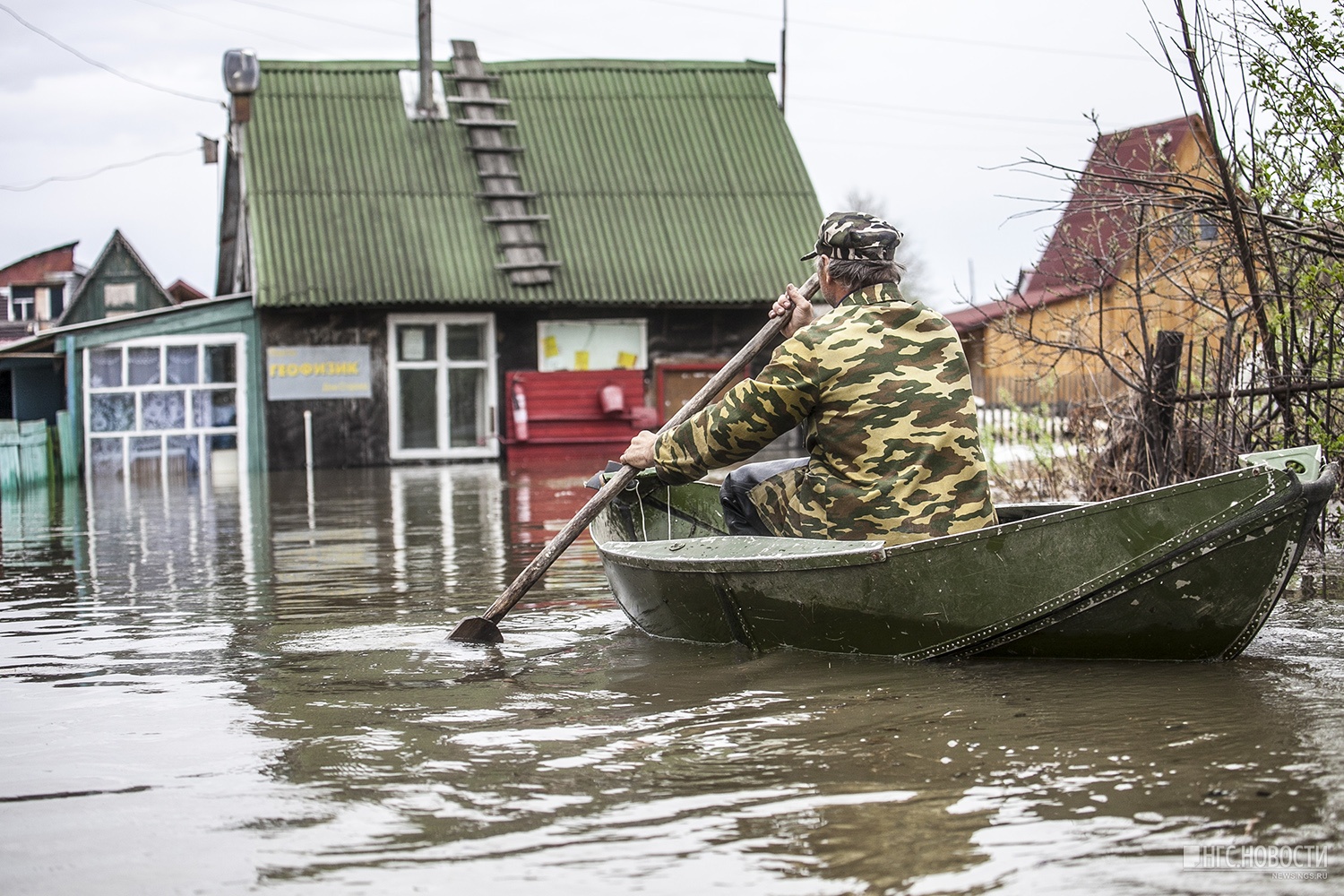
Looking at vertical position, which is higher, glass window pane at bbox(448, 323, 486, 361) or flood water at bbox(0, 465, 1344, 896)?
glass window pane at bbox(448, 323, 486, 361)

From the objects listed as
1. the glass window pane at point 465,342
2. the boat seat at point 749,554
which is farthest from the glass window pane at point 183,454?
the boat seat at point 749,554

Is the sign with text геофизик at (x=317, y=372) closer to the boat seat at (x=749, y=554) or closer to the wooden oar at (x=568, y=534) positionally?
the wooden oar at (x=568, y=534)

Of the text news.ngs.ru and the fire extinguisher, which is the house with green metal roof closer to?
the fire extinguisher

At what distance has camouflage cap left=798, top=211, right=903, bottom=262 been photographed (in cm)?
590

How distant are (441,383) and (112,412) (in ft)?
16.2

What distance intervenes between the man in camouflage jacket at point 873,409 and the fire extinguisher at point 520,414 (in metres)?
17.3

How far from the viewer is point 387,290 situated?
22.4m

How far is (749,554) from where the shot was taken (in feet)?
19.0

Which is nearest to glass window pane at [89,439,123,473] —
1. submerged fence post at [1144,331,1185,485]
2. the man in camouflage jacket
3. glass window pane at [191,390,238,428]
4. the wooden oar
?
glass window pane at [191,390,238,428]

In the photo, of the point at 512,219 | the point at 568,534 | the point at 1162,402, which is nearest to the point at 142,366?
→ the point at 512,219

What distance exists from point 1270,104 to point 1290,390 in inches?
61.8

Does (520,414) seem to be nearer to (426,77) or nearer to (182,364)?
(182,364)

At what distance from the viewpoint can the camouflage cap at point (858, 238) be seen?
5.90m

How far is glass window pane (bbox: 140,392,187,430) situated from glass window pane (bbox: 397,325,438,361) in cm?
334
